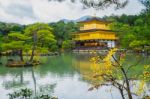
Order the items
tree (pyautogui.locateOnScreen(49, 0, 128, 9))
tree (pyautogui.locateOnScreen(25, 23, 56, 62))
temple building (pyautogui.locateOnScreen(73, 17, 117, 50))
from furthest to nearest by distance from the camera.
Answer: temple building (pyautogui.locateOnScreen(73, 17, 117, 50)), tree (pyautogui.locateOnScreen(25, 23, 56, 62)), tree (pyautogui.locateOnScreen(49, 0, 128, 9))

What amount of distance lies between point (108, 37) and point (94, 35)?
1982 mm

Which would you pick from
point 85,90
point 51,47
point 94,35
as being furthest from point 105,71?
point 94,35

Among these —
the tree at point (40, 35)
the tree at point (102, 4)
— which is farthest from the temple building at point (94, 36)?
the tree at point (102, 4)

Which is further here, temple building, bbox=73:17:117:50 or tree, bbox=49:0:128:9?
A: temple building, bbox=73:17:117:50

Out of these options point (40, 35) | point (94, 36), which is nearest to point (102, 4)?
point (40, 35)

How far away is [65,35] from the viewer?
50844mm

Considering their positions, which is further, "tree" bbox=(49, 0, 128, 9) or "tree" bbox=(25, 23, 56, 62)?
"tree" bbox=(25, 23, 56, 62)

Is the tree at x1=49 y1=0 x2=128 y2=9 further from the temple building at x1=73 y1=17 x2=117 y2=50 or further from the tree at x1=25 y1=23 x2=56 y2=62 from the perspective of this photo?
the temple building at x1=73 y1=17 x2=117 y2=50

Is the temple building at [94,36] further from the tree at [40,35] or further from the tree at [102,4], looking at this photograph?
the tree at [102,4]

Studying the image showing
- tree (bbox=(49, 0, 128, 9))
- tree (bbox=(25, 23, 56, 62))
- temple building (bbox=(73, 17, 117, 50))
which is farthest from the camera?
temple building (bbox=(73, 17, 117, 50))

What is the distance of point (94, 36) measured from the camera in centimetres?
4881

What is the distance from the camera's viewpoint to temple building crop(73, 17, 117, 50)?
47616 millimetres

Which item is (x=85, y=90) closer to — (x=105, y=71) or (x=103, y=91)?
(x=103, y=91)

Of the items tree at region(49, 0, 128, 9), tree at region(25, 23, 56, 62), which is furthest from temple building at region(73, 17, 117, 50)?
tree at region(49, 0, 128, 9)
